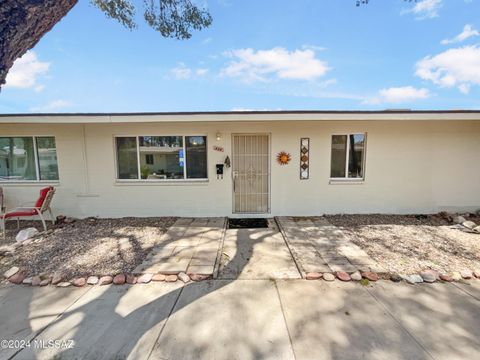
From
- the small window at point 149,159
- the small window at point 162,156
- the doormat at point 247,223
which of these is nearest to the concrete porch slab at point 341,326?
the doormat at point 247,223

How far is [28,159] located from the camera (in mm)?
5680

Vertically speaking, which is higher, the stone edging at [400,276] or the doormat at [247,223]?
the doormat at [247,223]

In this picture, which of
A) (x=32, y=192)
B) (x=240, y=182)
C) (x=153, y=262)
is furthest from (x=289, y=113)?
(x=32, y=192)

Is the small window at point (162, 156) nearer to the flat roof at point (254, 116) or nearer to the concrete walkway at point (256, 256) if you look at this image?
the flat roof at point (254, 116)

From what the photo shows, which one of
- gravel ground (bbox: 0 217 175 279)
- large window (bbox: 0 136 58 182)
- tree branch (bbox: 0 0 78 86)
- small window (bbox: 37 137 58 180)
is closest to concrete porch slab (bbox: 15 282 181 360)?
gravel ground (bbox: 0 217 175 279)

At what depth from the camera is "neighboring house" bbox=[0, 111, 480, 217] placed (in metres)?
5.59

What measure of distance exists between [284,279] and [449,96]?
23.5 metres

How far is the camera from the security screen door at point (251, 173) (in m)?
5.71

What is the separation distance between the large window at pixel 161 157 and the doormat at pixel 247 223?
142cm

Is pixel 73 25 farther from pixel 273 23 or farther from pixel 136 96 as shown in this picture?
pixel 136 96

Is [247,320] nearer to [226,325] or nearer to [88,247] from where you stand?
[226,325]

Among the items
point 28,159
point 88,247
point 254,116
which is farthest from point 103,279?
point 28,159

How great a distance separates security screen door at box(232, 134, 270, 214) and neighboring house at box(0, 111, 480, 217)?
0.03 metres

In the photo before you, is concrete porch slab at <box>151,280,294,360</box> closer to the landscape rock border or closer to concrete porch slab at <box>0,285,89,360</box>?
the landscape rock border
